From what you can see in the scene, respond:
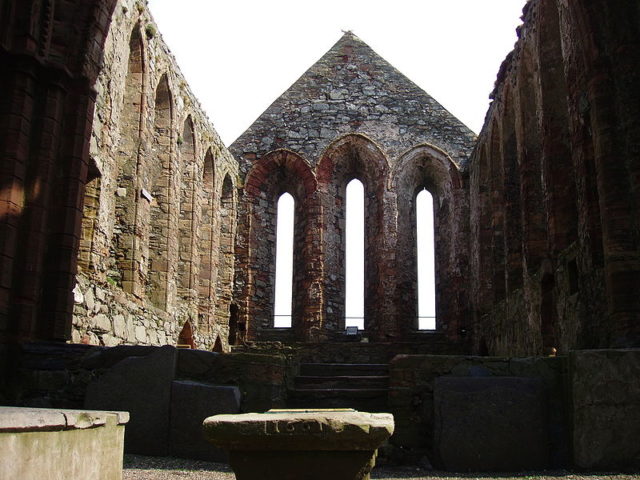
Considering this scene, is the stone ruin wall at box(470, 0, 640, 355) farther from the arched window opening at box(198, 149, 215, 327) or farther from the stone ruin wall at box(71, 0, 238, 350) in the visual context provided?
the stone ruin wall at box(71, 0, 238, 350)

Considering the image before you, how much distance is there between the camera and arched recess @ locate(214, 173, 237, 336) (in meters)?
15.1

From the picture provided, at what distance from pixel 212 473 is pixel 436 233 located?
11512 millimetres

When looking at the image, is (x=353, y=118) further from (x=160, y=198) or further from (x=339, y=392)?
(x=339, y=392)

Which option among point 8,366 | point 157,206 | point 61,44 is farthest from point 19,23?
point 157,206

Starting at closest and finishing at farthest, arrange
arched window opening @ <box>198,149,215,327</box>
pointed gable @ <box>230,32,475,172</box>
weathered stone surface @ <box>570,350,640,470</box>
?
weathered stone surface @ <box>570,350,640,470</box>, arched window opening @ <box>198,149,215,327</box>, pointed gable @ <box>230,32,475,172</box>

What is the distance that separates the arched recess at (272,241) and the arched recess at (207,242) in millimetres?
1330

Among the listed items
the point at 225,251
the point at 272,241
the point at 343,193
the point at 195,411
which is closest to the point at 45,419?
the point at 195,411

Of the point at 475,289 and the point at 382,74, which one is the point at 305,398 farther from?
the point at 382,74

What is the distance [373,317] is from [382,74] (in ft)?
18.8

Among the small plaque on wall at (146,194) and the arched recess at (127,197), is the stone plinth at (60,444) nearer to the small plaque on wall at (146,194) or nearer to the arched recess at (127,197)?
the arched recess at (127,197)

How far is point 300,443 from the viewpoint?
11.1 feet

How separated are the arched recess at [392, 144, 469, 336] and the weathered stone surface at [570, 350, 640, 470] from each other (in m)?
9.80

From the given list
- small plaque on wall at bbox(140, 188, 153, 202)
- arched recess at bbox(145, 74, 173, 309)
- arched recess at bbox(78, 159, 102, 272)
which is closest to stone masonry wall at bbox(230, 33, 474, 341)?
arched recess at bbox(145, 74, 173, 309)

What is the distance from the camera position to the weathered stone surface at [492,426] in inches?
215
